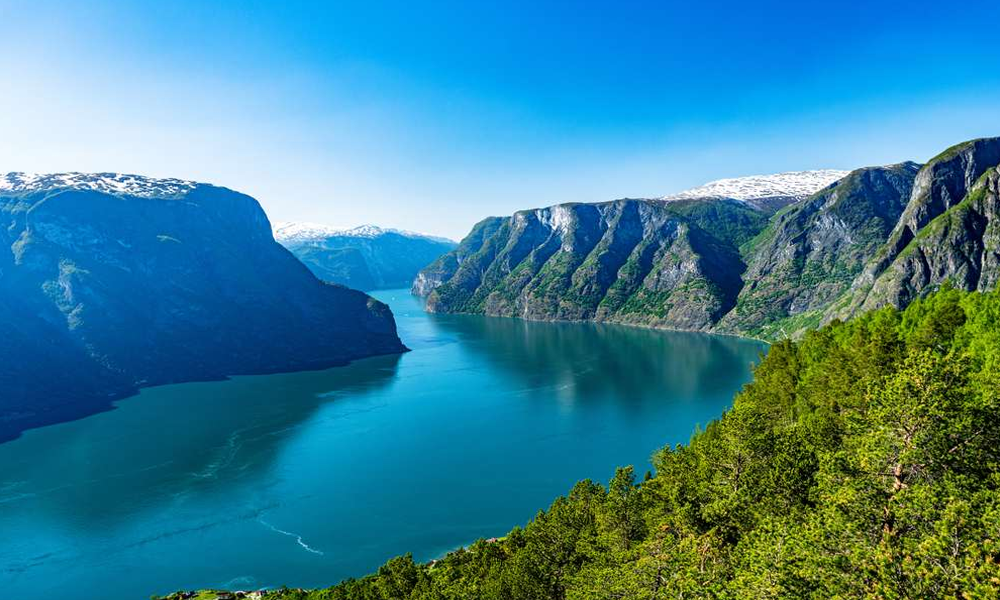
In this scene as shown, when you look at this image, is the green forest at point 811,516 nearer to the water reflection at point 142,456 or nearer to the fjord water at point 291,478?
the fjord water at point 291,478

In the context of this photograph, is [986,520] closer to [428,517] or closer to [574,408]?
[428,517]

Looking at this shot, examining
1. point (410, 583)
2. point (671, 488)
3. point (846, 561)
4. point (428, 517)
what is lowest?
point (428, 517)

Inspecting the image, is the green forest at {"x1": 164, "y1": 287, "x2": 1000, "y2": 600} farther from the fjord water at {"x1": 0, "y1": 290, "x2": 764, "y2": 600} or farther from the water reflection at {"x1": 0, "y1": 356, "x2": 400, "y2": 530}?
the water reflection at {"x1": 0, "y1": 356, "x2": 400, "y2": 530}

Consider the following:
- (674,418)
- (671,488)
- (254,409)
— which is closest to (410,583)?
(671,488)

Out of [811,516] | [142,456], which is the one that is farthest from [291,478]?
[811,516]

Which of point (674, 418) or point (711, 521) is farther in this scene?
point (674, 418)

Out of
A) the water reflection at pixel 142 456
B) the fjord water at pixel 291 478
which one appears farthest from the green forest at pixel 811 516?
the water reflection at pixel 142 456
